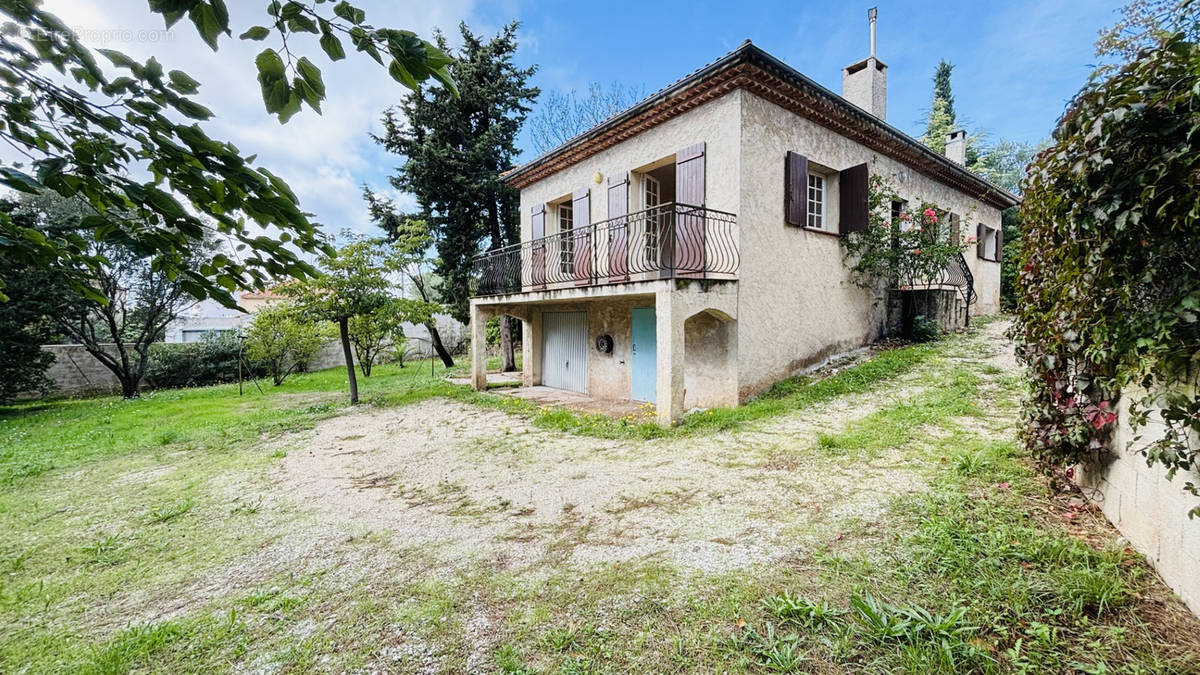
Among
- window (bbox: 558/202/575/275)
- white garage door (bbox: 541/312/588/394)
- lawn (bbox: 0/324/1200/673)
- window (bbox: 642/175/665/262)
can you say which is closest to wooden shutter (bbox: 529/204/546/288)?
window (bbox: 558/202/575/275)

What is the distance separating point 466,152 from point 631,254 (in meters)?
9.07

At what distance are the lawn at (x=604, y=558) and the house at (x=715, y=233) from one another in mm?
1941

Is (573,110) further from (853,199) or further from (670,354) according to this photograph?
(670,354)

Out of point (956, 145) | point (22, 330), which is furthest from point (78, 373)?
point (956, 145)

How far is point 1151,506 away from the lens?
2.54 m

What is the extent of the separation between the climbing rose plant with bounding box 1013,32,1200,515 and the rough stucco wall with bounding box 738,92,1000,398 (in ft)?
15.3

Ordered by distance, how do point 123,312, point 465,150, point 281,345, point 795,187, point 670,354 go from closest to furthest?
point 670,354 → point 795,187 → point 465,150 → point 281,345 → point 123,312

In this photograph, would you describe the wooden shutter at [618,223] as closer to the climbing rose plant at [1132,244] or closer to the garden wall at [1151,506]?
the climbing rose plant at [1132,244]

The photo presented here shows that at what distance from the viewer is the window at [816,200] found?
359 inches

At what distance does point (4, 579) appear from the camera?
10.8 feet

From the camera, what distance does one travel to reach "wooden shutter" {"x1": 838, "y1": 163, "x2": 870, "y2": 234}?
28.7ft

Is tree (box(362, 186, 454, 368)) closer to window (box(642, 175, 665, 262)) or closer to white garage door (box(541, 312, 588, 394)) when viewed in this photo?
white garage door (box(541, 312, 588, 394))

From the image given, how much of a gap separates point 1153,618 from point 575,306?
9961mm

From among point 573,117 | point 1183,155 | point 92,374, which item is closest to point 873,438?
point 1183,155
